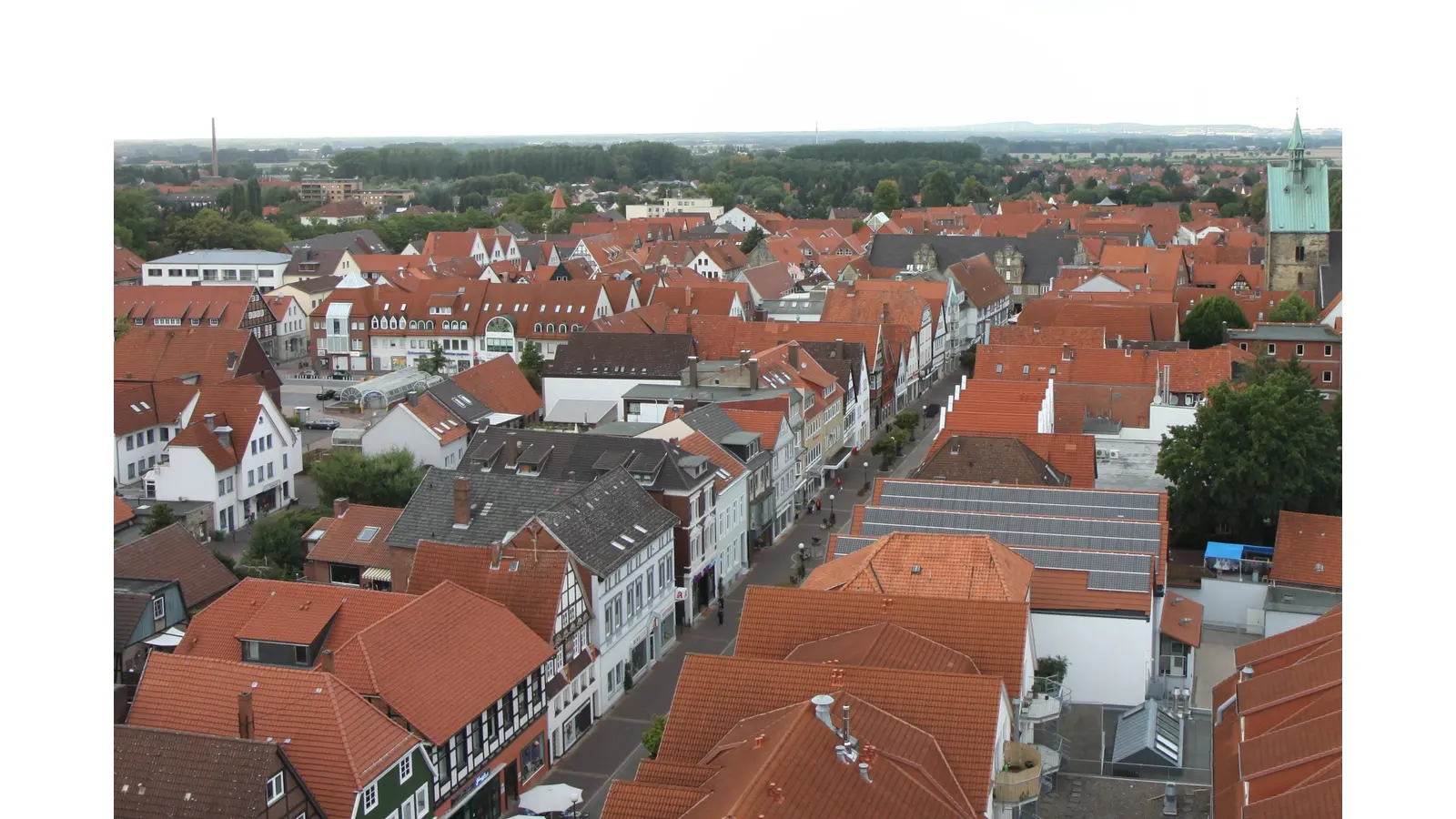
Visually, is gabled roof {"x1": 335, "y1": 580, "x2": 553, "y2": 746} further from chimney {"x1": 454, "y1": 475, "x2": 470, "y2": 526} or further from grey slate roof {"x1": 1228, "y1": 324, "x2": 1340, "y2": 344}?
grey slate roof {"x1": 1228, "y1": 324, "x2": 1340, "y2": 344}

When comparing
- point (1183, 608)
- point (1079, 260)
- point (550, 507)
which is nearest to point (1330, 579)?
point (1183, 608)

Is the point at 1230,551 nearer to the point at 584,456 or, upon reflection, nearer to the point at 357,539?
the point at 584,456

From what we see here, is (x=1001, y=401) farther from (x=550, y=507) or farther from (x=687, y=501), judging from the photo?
(x=550, y=507)

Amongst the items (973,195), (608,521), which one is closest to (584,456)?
(608,521)

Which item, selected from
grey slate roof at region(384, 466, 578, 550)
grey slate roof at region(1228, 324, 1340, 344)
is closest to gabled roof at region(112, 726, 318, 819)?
grey slate roof at region(384, 466, 578, 550)

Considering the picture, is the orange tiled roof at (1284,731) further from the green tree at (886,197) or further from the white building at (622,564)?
the green tree at (886,197)

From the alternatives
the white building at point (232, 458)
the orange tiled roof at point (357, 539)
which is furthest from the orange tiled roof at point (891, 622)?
the white building at point (232, 458)
